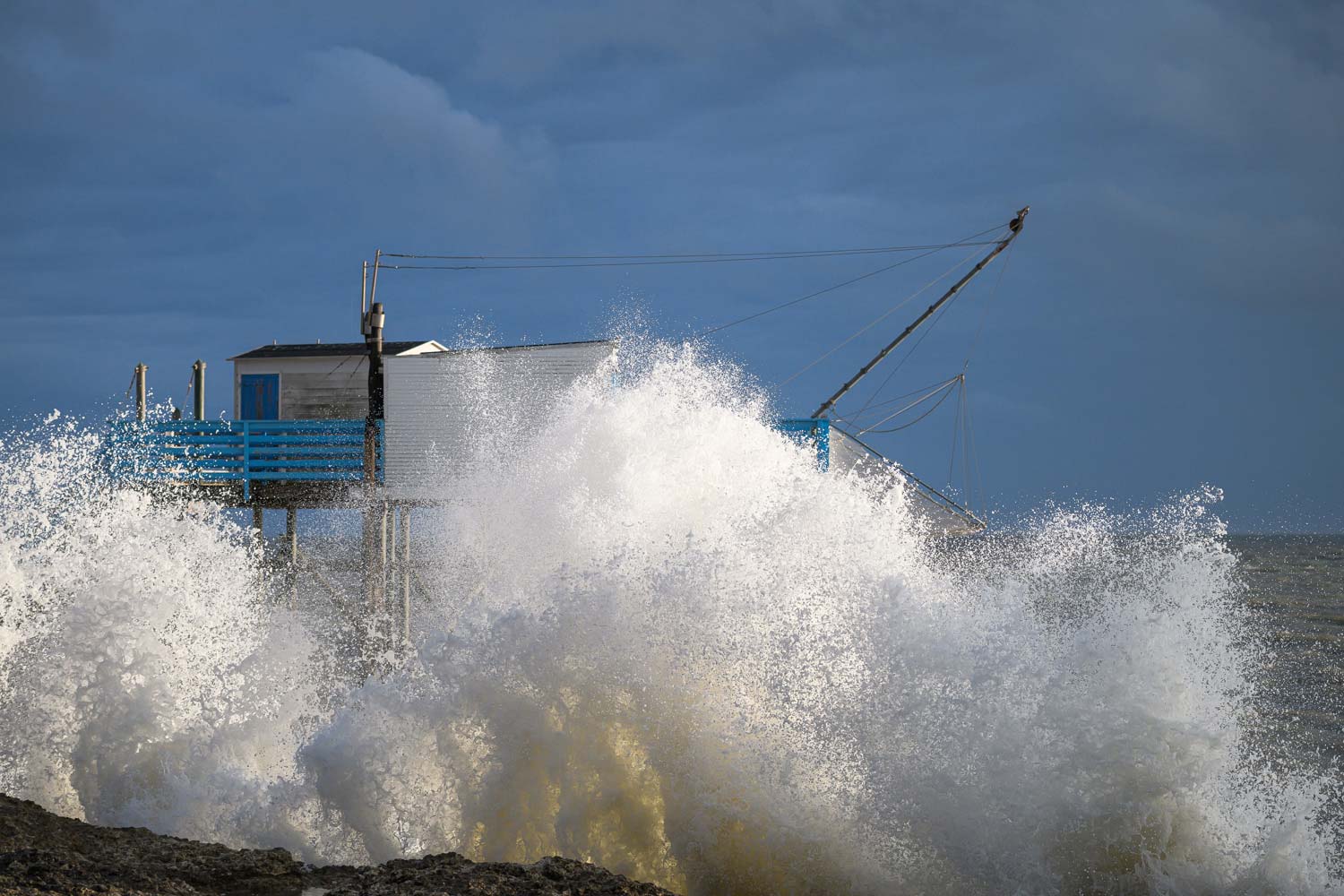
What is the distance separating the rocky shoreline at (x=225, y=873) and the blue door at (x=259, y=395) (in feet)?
48.3

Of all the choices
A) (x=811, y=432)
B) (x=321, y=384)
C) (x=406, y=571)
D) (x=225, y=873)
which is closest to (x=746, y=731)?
(x=225, y=873)

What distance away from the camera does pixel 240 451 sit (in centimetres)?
1855

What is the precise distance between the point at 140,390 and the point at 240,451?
5227 millimetres

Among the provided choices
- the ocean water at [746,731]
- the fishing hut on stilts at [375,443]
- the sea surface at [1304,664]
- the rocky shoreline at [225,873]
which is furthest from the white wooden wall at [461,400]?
the sea surface at [1304,664]

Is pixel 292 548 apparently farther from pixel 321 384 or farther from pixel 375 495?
pixel 375 495

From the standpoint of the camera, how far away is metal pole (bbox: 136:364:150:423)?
2167cm

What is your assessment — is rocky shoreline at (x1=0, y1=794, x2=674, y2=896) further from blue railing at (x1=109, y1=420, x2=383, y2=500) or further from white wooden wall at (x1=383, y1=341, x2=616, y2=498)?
blue railing at (x1=109, y1=420, x2=383, y2=500)

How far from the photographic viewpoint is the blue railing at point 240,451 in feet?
60.0

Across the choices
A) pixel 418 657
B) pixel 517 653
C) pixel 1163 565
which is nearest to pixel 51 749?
pixel 418 657

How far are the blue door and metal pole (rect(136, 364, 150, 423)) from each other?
184 cm

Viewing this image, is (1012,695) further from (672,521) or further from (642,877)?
(672,521)

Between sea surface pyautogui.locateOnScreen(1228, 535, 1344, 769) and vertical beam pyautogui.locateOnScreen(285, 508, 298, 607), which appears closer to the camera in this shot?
sea surface pyautogui.locateOnScreen(1228, 535, 1344, 769)

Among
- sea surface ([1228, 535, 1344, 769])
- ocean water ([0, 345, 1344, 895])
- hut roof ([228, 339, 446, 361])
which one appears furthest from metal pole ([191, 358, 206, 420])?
sea surface ([1228, 535, 1344, 769])

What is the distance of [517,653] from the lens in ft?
30.0
